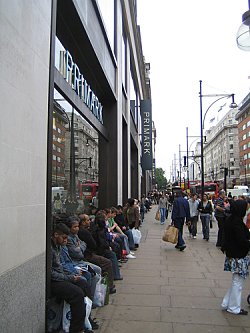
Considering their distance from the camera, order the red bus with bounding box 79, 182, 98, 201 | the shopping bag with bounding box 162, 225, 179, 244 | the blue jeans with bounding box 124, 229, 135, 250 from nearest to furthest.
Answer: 1. the red bus with bounding box 79, 182, 98, 201
2. the shopping bag with bounding box 162, 225, 179, 244
3. the blue jeans with bounding box 124, 229, 135, 250

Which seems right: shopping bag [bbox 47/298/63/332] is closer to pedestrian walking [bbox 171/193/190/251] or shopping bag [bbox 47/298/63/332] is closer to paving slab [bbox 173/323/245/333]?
paving slab [bbox 173/323/245/333]

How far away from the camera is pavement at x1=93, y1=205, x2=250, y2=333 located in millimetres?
4406

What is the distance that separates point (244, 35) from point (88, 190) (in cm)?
668

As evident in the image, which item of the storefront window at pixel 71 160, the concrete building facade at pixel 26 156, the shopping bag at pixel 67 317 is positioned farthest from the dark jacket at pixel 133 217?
→ the shopping bag at pixel 67 317

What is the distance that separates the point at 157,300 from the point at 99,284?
3.47 feet

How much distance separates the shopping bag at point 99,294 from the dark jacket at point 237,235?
198 centimetres

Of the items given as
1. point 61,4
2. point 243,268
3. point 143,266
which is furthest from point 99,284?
point 61,4

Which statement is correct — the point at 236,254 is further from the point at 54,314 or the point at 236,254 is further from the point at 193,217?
the point at 193,217

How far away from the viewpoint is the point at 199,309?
16.5 ft

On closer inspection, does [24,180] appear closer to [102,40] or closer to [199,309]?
[199,309]

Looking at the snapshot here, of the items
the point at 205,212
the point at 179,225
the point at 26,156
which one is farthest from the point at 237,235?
the point at 205,212

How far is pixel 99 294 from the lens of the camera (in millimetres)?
5086

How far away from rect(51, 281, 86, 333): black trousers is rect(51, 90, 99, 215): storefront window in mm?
2081

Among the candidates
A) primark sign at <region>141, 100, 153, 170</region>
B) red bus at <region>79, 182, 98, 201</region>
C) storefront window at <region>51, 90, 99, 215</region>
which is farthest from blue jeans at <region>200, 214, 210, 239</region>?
primark sign at <region>141, 100, 153, 170</region>
